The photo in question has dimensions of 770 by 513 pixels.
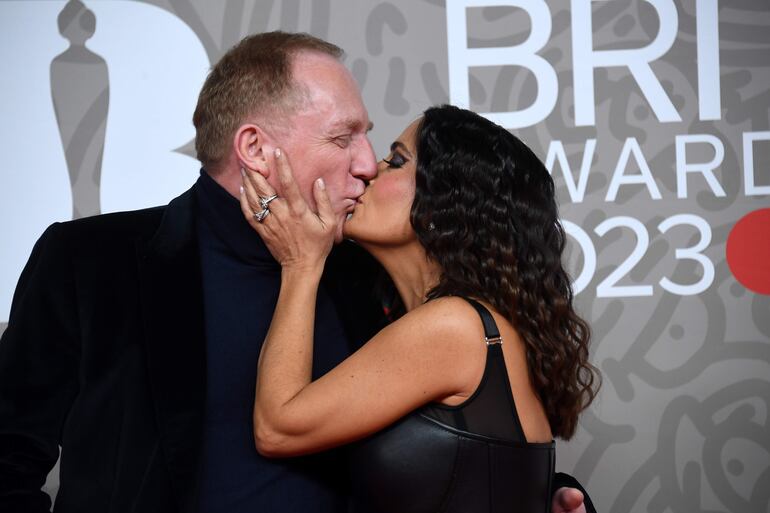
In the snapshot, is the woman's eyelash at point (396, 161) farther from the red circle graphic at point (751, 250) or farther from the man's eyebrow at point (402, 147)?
the red circle graphic at point (751, 250)

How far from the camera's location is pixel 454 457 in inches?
57.3

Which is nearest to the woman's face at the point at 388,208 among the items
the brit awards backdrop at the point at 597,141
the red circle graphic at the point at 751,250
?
the brit awards backdrop at the point at 597,141

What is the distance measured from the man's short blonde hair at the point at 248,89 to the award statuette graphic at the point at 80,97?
1049 mm

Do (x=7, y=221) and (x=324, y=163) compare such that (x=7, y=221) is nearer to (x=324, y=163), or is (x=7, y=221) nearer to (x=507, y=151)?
(x=324, y=163)

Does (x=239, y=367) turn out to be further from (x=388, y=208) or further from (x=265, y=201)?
(x=388, y=208)

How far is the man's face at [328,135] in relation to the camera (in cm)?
157

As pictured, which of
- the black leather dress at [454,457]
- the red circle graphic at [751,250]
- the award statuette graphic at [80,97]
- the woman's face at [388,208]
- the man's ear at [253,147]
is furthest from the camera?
the red circle graphic at [751,250]

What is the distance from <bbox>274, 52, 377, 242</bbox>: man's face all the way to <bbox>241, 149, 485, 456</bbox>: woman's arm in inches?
2.7

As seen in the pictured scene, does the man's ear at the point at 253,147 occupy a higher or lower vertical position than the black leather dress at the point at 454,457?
higher

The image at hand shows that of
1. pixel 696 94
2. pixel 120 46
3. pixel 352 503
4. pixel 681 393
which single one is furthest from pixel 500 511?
pixel 120 46

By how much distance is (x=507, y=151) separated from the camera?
1674mm

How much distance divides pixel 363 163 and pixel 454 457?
659 millimetres

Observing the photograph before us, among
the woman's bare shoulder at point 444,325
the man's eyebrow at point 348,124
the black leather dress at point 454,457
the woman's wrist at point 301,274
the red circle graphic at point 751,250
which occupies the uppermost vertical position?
the man's eyebrow at point 348,124

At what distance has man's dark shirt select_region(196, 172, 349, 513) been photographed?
56.7 inches
